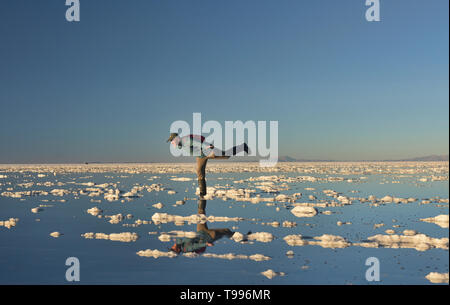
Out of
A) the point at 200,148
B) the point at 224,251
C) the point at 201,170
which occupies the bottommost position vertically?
the point at 224,251

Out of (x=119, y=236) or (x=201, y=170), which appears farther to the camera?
(x=201, y=170)

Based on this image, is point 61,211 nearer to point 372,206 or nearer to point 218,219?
point 218,219

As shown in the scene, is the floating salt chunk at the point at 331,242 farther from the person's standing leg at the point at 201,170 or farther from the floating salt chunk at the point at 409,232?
the person's standing leg at the point at 201,170

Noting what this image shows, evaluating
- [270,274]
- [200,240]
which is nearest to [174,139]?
[200,240]

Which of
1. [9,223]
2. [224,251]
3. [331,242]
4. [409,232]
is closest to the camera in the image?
[224,251]

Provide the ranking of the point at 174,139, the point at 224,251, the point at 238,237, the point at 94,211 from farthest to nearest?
1. the point at 174,139
2. the point at 94,211
3. the point at 238,237
4. the point at 224,251

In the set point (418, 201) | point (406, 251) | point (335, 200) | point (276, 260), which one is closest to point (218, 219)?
point (276, 260)

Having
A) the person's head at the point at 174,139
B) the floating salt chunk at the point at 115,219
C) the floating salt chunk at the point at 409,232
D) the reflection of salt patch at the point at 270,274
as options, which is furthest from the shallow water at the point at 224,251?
the person's head at the point at 174,139

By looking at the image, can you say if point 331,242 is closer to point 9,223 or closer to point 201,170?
point 9,223
